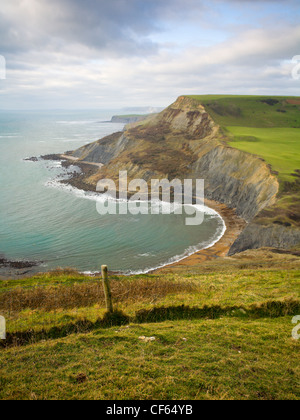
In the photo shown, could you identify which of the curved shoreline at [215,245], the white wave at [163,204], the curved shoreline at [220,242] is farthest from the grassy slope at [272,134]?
the white wave at [163,204]

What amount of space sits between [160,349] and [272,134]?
82.8m

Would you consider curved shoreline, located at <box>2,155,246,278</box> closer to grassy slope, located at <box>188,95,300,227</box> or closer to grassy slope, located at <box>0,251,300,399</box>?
grassy slope, located at <box>188,95,300,227</box>

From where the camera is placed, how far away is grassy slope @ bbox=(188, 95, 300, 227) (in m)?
37.0

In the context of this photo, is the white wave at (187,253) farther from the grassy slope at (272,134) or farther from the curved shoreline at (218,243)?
the grassy slope at (272,134)

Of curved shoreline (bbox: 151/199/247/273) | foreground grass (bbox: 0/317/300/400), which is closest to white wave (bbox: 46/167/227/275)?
curved shoreline (bbox: 151/199/247/273)

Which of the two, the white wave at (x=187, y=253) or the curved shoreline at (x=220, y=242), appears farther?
the curved shoreline at (x=220, y=242)

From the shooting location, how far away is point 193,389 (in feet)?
22.3

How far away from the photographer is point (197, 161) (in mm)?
68750

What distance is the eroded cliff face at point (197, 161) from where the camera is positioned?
43469 mm

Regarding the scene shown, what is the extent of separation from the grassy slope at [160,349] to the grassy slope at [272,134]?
24795 millimetres

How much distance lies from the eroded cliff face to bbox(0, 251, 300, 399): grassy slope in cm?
2333

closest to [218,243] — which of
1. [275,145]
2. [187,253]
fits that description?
[187,253]
